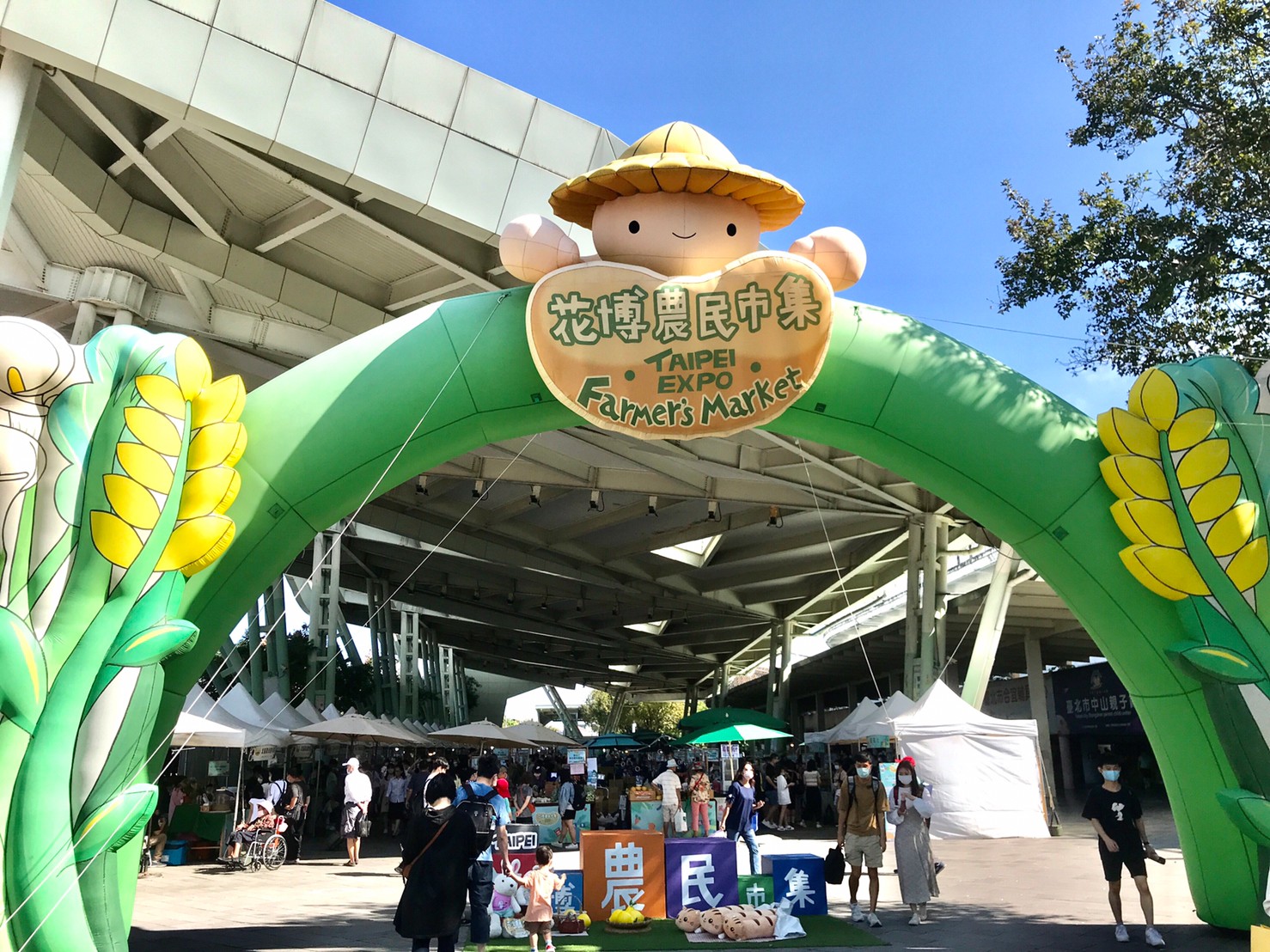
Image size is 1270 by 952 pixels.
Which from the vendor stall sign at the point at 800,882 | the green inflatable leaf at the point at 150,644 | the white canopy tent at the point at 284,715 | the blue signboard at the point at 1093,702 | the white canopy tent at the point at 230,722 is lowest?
the vendor stall sign at the point at 800,882

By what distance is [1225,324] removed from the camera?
9.88 meters

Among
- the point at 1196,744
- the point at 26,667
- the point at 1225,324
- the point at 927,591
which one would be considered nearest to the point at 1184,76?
the point at 1225,324

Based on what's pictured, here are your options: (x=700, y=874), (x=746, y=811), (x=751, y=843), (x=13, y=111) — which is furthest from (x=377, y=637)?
(x=700, y=874)

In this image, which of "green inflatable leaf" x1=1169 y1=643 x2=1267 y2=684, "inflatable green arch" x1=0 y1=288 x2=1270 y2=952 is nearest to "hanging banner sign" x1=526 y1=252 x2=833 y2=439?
"inflatable green arch" x1=0 y1=288 x2=1270 y2=952

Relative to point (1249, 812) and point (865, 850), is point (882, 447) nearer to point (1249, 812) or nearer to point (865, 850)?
point (1249, 812)

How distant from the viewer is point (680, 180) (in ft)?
24.7

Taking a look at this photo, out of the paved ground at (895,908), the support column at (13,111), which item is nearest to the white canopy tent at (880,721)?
the paved ground at (895,908)

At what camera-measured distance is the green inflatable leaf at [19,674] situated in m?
5.93

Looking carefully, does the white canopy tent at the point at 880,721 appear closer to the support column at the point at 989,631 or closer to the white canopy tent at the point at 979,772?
the white canopy tent at the point at 979,772

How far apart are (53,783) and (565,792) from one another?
15.9 meters

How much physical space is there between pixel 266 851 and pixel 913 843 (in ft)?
30.5

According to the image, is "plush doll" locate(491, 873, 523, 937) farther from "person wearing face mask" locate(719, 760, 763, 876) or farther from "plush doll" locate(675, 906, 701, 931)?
"person wearing face mask" locate(719, 760, 763, 876)

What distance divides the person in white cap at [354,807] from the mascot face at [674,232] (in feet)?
32.9

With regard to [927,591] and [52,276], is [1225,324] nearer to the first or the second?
[927,591]
